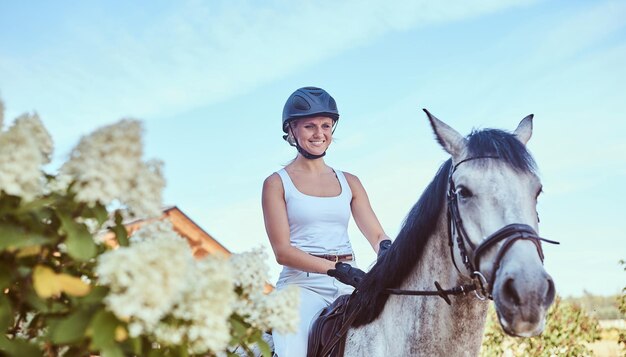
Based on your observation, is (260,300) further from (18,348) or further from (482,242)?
(482,242)

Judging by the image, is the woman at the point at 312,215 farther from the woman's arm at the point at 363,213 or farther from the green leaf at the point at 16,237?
the green leaf at the point at 16,237

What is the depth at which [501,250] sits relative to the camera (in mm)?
2828

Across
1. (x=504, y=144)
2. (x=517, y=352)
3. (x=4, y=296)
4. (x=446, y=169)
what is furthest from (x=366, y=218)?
(x=517, y=352)

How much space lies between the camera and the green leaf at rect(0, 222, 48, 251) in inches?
66.2

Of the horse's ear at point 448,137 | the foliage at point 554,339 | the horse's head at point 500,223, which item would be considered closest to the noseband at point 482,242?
the horse's head at point 500,223

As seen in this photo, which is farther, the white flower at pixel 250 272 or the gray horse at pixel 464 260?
the gray horse at pixel 464 260

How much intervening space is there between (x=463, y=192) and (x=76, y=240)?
2.03 metres

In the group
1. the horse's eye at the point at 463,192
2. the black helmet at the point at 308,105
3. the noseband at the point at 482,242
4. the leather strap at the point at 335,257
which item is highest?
the black helmet at the point at 308,105

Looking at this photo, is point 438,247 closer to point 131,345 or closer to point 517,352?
point 131,345

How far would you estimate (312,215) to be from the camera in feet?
14.7

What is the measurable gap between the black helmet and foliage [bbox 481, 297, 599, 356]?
931 cm

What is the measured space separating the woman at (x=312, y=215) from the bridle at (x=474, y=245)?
2.40ft

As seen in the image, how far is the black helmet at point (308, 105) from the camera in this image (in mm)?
4941

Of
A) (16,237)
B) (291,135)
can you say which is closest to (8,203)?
(16,237)
